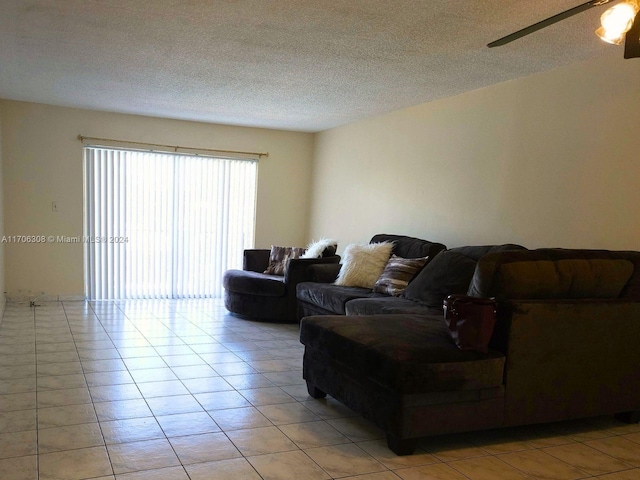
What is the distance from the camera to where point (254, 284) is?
5.64 meters

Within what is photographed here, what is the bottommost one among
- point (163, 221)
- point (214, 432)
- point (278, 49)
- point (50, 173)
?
point (214, 432)

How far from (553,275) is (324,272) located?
2842mm

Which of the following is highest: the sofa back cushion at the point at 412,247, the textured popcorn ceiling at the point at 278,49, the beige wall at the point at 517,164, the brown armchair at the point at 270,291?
the textured popcorn ceiling at the point at 278,49

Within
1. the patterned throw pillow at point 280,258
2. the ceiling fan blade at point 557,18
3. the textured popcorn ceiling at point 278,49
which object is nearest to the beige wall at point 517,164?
the textured popcorn ceiling at point 278,49

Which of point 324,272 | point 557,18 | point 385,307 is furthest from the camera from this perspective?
point 324,272

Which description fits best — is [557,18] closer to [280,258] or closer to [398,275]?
[398,275]

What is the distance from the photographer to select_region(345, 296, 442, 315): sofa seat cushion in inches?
148

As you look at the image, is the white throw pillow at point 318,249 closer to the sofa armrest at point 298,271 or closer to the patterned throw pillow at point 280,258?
the sofa armrest at point 298,271

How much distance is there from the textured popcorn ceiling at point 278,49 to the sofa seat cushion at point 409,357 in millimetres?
1669

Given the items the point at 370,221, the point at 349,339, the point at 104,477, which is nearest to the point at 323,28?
the point at 349,339

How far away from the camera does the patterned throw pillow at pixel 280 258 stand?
243 inches

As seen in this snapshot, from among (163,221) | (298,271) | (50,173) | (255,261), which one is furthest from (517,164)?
(50,173)

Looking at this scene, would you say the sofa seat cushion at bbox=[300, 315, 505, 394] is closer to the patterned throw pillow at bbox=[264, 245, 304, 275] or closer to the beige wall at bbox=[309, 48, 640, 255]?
the beige wall at bbox=[309, 48, 640, 255]

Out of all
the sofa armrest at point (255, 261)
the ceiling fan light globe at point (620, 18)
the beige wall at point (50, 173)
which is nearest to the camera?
the ceiling fan light globe at point (620, 18)
